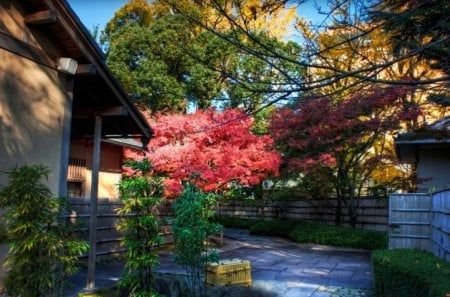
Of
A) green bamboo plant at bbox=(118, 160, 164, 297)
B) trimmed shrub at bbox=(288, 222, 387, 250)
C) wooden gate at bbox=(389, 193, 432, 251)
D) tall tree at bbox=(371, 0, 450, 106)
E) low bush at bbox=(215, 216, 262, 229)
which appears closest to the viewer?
tall tree at bbox=(371, 0, 450, 106)

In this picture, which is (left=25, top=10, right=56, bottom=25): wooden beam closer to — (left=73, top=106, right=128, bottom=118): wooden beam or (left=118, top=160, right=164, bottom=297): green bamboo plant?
(left=73, top=106, right=128, bottom=118): wooden beam

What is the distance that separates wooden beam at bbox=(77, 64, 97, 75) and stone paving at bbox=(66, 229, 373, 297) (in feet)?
11.7

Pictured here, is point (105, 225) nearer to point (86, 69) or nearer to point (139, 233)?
point (86, 69)

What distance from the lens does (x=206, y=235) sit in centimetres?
604

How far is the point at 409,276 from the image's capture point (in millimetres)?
5223

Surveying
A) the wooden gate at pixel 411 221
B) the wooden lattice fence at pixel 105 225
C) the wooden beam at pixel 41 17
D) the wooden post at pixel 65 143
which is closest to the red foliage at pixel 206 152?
the wooden lattice fence at pixel 105 225

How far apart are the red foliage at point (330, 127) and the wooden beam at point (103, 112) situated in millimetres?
7143

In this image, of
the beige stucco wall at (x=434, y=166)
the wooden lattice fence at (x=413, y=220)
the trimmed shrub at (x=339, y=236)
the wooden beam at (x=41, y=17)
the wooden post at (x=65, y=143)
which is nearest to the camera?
the wooden beam at (x=41, y=17)

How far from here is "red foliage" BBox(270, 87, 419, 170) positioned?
13.7 metres

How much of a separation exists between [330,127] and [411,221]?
234 inches

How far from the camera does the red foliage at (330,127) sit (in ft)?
45.0

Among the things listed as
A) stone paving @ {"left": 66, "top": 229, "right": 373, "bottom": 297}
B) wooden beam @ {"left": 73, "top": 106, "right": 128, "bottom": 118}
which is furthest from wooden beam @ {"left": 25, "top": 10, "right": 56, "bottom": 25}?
stone paving @ {"left": 66, "top": 229, "right": 373, "bottom": 297}

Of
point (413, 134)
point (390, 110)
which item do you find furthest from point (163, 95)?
point (413, 134)

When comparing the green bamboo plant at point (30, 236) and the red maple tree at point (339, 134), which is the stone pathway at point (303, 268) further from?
the green bamboo plant at point (30, 236)
